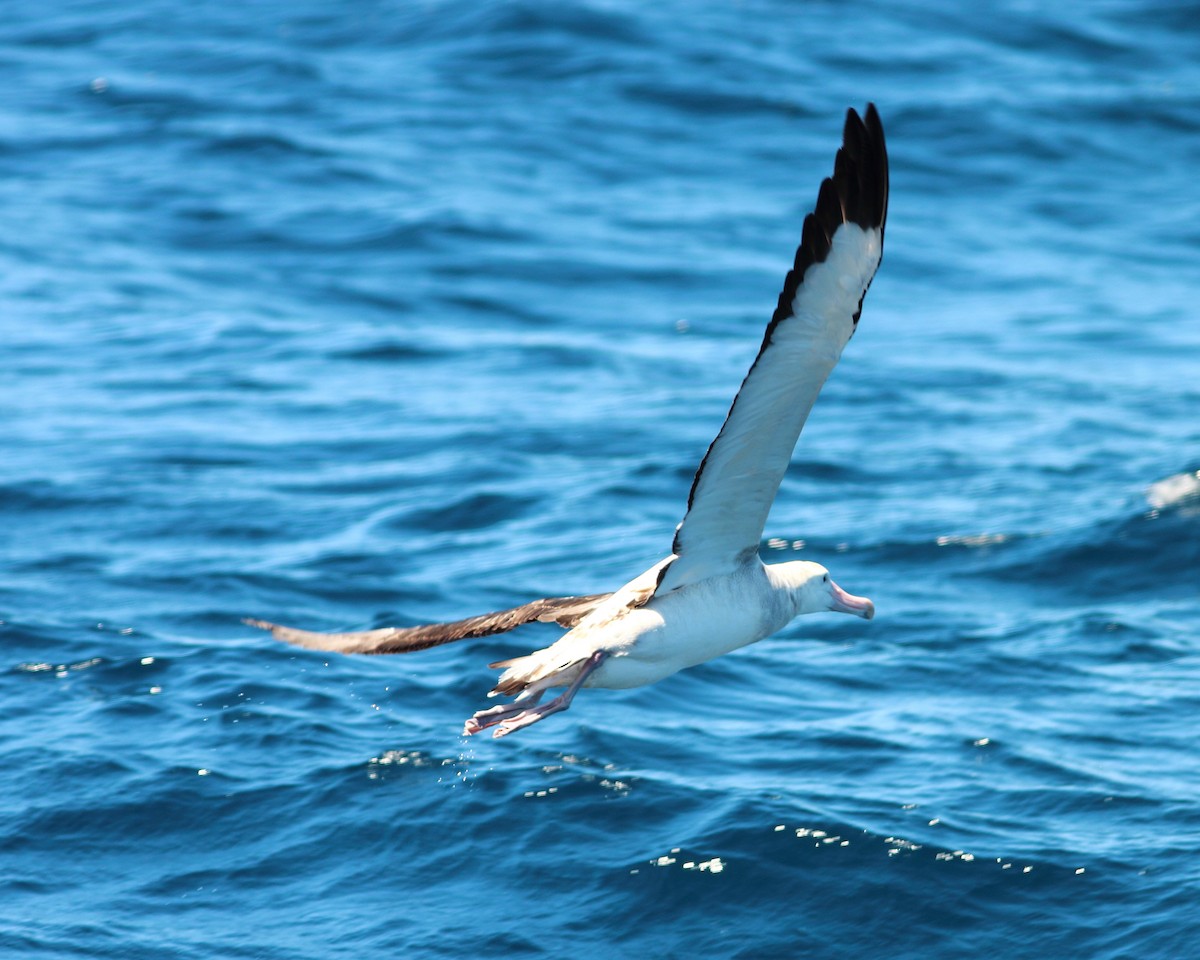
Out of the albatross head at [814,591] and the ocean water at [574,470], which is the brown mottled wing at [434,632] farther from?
the ocean water at [574,470]

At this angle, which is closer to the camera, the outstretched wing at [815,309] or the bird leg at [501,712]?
the outstretched wing at [815,309]

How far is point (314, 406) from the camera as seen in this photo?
18719 mm

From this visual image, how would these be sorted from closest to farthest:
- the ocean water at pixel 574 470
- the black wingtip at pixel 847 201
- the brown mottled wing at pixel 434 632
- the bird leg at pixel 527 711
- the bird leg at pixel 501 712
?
1. the black wingtip at pixel 847 201
2. the bird leg at pixel 527 711
3. the bird leg at pixel 501 712
4. the brown mottled wing at pixel 434 632
5. the ocean water at pixel 574 470

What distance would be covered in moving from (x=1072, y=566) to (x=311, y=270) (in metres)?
11.4

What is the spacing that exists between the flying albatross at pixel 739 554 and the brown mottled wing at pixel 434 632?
0.01 meters

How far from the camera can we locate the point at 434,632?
345 inches

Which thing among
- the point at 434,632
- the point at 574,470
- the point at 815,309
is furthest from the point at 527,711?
the point at 574,470

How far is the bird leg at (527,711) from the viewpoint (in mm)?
8203

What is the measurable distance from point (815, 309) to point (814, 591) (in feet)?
6.79

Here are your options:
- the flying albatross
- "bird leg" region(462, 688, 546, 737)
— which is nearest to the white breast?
the flying albatross

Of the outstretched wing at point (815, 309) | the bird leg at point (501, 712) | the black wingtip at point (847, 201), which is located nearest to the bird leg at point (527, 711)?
the bird leg at point (501, 712)

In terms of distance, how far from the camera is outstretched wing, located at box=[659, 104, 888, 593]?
7.23 m

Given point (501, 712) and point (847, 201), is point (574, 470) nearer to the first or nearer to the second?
point (501, 712)

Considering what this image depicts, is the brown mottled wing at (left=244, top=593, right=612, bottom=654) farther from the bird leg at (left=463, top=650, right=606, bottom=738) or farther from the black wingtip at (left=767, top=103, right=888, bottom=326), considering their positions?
the black wingtip at (left=767, top=103, right=888, bottom=326)
